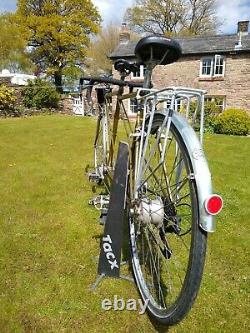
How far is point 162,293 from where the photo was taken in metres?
2.26

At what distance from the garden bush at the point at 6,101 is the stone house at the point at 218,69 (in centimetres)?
701

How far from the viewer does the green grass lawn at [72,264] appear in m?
2.08

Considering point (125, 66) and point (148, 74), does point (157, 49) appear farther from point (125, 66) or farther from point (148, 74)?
point (125, 66)

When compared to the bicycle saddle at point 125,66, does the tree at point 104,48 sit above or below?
above

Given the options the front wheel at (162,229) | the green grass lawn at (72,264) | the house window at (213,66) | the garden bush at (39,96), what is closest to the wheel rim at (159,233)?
the front wheel at (162,229)

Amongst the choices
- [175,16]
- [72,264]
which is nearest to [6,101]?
[72,264]

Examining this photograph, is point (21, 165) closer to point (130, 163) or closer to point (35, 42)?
point (130, 163)

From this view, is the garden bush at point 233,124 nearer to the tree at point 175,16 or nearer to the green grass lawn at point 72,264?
the green grass lawn at point 72,264

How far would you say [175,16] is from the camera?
103ft

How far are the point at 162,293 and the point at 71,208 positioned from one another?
73.4 inches

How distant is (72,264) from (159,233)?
0.95 meters

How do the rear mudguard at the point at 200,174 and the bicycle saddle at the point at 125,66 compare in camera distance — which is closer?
the rear mudguard at the point at 200,174

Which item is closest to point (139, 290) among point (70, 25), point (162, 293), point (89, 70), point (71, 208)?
point (162, 293)

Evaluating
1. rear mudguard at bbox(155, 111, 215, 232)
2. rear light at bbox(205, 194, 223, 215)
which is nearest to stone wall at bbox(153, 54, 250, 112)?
rear mudguard at bbox(155, 111, 215, 232)
